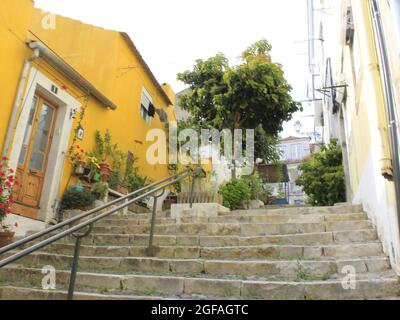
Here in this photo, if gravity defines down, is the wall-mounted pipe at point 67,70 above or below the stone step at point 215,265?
above

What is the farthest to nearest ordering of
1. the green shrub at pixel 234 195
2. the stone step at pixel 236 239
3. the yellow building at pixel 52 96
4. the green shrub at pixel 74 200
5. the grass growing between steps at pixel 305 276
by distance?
the green shrub at pixel 234 195 → the green shrub at pixel 74 200 → the yellow building at pixel 52 96 → the stone step at pixel 236 239 → the grass growing between steps at pixel 305 276

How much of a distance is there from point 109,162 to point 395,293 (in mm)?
6974

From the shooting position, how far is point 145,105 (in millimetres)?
12289

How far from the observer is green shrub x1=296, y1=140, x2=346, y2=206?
8.36 metres

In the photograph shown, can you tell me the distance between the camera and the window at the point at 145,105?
12.0m

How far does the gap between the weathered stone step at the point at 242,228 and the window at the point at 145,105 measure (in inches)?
276

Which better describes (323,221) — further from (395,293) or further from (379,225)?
(395,293)

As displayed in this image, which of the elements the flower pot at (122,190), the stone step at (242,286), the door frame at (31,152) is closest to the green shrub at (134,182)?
the flower pot at (122,190)

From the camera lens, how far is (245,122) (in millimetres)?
10391

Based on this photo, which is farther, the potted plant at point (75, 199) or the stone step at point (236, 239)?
the potted plant at point (75, 199)

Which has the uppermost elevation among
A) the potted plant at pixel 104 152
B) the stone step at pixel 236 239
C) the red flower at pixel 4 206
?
the potted plant at pixel 104 152

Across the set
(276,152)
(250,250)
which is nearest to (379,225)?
(250,250)

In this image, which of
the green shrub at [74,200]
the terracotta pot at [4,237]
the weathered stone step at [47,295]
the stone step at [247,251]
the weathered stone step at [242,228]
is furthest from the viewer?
the green shrub at [74,200]

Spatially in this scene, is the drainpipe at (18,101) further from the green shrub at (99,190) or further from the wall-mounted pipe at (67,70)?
the green shrub at (99,190)
